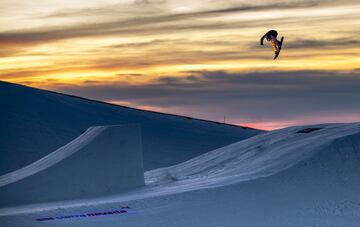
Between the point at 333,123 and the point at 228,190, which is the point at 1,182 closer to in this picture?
the point at 228,190

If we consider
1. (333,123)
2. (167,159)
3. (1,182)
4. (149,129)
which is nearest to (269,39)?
(333,123)

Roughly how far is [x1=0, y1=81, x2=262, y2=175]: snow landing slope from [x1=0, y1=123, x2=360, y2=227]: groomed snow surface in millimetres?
17083

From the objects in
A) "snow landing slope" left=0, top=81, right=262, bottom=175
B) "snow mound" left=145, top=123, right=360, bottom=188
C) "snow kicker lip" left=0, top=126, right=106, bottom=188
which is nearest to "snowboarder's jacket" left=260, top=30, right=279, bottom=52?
"snow mound" left=145, top=123, right=360, bottom=188

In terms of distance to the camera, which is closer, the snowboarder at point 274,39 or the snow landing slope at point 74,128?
the snowboarder at point 274,39

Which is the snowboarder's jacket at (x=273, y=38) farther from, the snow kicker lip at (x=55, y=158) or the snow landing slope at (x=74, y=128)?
the snow landing slope at (x=74, y=128)

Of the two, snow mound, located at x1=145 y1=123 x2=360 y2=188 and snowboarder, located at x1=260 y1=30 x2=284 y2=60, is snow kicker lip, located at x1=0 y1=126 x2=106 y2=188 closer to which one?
snow mound, located at x1=145 y1=123 x2=360 y2=188

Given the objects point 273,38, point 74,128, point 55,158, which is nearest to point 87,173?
point 55,158

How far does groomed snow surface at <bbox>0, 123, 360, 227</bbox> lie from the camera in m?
20.8

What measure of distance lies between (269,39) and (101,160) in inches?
293

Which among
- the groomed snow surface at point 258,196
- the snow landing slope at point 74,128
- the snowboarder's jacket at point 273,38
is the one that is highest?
the snowboarder's jacket at point 273,38

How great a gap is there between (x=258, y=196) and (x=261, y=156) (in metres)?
4.42

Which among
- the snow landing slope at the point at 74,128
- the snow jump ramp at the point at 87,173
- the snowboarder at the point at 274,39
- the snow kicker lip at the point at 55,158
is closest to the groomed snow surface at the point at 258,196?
the snow jump ramp at the point at 87,173

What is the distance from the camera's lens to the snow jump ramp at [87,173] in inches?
977

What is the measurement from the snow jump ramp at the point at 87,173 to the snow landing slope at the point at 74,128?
16007 mm
